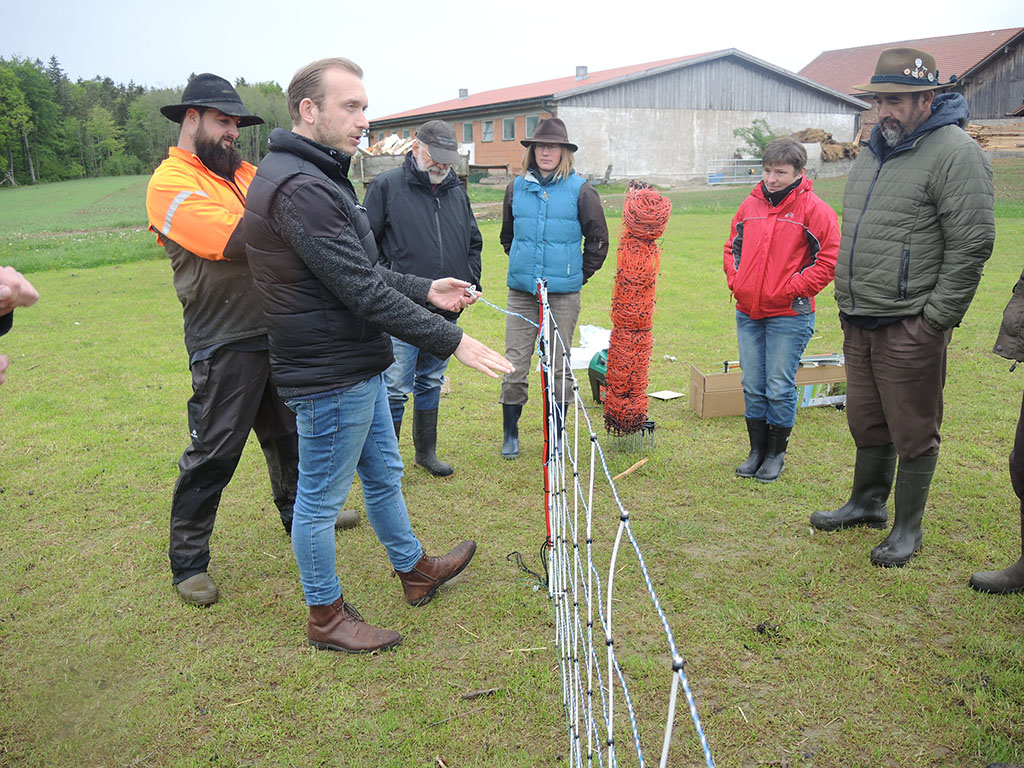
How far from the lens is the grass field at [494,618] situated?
278cm

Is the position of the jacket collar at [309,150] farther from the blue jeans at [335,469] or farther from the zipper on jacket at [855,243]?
the zipper on jacket at [855,243]

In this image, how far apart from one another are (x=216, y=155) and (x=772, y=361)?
3548 millimetres

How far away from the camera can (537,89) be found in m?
41.1

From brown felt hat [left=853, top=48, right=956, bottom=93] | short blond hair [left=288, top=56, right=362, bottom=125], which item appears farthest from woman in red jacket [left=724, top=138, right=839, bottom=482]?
short blond hair [left=288, top=56, right=362, bottom=125]

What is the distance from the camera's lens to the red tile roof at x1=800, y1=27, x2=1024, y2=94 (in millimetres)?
42906

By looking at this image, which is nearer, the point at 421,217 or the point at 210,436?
the point at 210,436

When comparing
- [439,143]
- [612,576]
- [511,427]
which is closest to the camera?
[612,576]

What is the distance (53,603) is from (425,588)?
1.86m

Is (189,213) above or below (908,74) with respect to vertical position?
below

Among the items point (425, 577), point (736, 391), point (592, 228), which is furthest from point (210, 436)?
point (736, 391)

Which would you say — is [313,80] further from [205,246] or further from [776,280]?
[776,280]

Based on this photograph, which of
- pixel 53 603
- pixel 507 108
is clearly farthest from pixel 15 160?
pixel 53 603

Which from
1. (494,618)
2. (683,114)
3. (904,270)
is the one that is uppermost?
(683,114)

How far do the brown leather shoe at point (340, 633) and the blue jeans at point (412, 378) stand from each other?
1.69 meters
